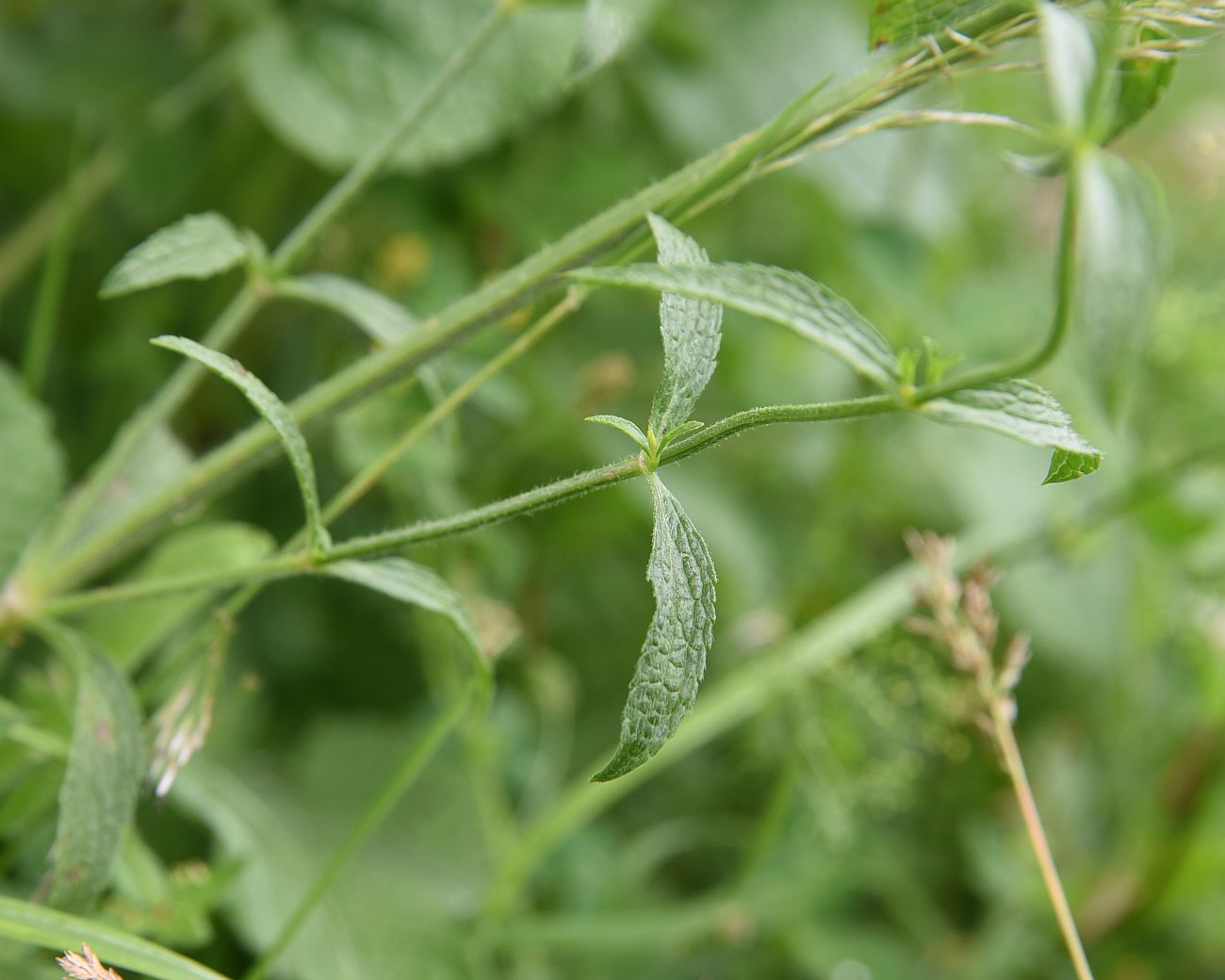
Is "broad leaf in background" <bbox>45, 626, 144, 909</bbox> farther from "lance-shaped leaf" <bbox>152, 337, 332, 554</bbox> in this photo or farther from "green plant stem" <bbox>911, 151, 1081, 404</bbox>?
"green plant stem" <bbox>911, 151, 1081, 404</bbox>

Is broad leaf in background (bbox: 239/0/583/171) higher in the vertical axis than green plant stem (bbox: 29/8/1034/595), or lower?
higher

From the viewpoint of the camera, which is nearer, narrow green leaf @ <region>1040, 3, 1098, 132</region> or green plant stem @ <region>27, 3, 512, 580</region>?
narrow green leaf @ <region>1040, 3, 1098, 132</region>

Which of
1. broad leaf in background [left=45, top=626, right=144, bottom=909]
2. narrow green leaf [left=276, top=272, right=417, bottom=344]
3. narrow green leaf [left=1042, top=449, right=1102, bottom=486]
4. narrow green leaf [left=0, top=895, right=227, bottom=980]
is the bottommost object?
narrow green leaf [left=0, top=895, right=227, bottom=980]

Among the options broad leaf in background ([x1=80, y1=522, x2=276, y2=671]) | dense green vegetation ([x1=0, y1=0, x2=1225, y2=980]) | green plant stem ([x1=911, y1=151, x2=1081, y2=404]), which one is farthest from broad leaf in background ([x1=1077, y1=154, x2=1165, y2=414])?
broad leaf in background ([x1=80, y1=522, x2=276, y2=671])

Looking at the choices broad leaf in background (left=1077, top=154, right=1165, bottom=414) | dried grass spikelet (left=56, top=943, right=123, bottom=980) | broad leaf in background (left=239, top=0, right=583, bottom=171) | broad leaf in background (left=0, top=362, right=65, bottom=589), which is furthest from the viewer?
broad leaf in background (left=239, top=0, right=583, bottom=171)

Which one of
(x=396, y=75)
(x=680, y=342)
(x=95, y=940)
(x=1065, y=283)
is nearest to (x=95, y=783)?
(x=95, y=940)

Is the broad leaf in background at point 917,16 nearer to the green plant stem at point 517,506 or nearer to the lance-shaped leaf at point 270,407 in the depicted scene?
the green plant stem at point 517,506

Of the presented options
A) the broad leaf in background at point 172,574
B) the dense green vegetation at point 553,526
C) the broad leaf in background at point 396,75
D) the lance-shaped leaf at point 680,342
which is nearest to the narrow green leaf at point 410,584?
the dense green vegetation at point 553,526

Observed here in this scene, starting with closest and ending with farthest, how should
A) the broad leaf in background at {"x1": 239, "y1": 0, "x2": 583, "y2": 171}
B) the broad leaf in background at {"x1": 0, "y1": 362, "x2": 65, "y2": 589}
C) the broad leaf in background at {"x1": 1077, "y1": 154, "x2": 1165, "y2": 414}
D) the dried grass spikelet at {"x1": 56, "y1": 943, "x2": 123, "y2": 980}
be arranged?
1. the broad leaf in background at {"x1": 1077, "y1": 154, "x2": 1165, "y2": 414}
2. the dried grass spikelet at {"x1": 56, "y1": 943, "x2": 123, "y2": 980}
3. the broad leaf in background at {"x1": 0, "y1": 362, "x2": 65, "y2": 589}
4. the broad leaf in background at {"x1": 239, "y1": 0, "x2": 583, "y2": 171}
